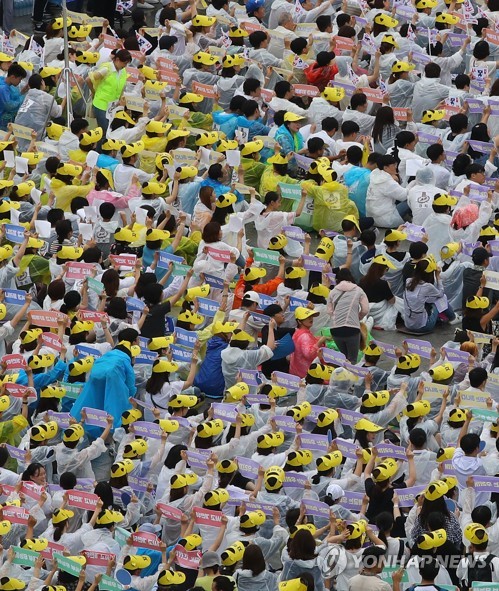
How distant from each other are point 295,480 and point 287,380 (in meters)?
1.80

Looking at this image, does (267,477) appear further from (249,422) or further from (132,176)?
(132,176)

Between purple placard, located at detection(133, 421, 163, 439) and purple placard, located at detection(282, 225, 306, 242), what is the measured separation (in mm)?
3901

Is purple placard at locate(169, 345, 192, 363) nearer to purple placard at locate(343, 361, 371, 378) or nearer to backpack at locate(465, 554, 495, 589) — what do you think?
purple placard at locate(343, 361, 371, 378)

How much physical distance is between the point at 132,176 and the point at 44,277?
1884 millimetres

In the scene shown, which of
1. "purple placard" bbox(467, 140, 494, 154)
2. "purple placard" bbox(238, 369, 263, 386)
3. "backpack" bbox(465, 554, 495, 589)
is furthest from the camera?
"purple placard" bbox(467, 140, 494, 154)

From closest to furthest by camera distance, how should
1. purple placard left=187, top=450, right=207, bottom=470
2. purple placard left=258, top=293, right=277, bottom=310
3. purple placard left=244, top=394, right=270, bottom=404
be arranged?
1. purple placard left=187, top=450, right=207, bottom=470
2. purple placard left=244, top=394, right=270, bottom=404
3. purple placard left=258, top=293, right=277, bottom=310

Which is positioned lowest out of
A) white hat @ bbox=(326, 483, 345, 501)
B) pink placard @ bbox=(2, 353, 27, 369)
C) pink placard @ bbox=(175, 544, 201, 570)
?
pink placard @ bbox=(2, 353, 27, 369)

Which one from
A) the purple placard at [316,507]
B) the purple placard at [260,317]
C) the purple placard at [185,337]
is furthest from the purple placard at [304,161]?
the purple placard at [316,507]

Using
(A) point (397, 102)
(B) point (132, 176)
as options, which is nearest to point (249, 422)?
(B) point (132, 176)

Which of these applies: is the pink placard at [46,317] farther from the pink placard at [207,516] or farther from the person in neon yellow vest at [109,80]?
the person in neon yellow vest at [109,80]

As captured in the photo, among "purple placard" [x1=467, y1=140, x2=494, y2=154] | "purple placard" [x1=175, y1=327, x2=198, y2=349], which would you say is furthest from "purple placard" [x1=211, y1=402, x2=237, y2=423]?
"purple placard" [x1=467, y1=140, x2=494, y2=154]

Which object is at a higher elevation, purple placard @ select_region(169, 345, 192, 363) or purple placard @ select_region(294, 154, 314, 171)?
purple placard @ select_region(294, 154, 314, 171)

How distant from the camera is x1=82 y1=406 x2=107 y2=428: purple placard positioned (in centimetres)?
2152

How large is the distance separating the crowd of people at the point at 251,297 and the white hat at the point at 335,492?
0.7 inches
